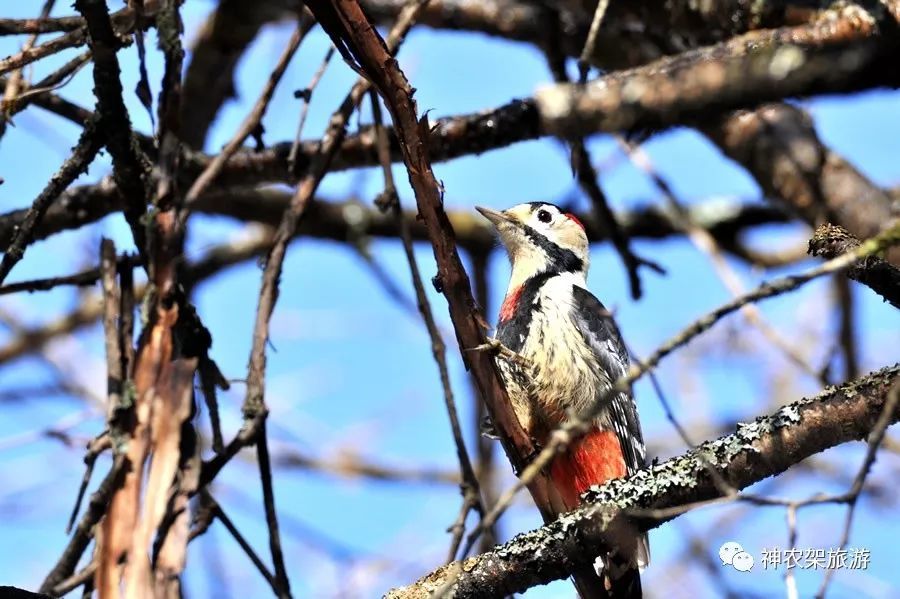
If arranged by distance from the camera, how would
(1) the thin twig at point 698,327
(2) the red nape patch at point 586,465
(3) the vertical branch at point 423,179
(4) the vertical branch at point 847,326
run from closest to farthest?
1. (1) the thin twig at point 698,327
2. (3) the vertical branch at point 423,179
3. (2) the red nape patch at point 586,465
4. (4) the vertical branch at point 847,326

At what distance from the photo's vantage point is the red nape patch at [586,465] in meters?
3.91

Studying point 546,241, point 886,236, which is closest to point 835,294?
point 546,241

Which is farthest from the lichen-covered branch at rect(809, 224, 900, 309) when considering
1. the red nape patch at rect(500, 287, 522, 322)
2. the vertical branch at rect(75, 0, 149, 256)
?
the vertical branch at rect(75, 0, 149, 256)

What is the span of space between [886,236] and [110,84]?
1960 mm

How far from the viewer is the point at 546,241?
471 cm

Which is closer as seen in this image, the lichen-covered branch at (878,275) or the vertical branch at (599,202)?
the lichen-covered branch at (878,275)

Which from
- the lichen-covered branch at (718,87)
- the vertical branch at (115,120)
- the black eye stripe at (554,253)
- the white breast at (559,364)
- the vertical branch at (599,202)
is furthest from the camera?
the black eye stripe at (554,253)

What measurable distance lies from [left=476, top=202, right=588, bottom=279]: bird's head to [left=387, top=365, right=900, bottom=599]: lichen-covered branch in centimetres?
196

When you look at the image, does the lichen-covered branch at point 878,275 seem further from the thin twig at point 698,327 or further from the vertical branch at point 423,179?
the vertical branch at point 423,179

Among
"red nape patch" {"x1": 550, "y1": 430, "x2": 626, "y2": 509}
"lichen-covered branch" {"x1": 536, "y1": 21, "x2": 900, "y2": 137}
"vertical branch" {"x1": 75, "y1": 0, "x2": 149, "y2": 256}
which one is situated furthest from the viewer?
"red nape patch" {"x1": 550, "y1": 430, "x2": 626, "y2": 509}

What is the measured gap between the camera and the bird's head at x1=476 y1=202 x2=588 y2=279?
461cm

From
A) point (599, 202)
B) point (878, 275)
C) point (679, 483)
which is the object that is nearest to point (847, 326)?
point (599, 202)

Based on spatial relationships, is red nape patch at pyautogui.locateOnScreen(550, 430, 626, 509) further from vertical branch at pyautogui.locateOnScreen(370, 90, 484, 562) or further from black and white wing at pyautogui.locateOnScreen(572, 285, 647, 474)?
vertical branch at pyautogui.locateOnScreen(370, 90, 484, 562)

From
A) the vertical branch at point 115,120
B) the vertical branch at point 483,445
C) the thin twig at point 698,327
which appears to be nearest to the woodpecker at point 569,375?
the vertical branch at point 483,445
